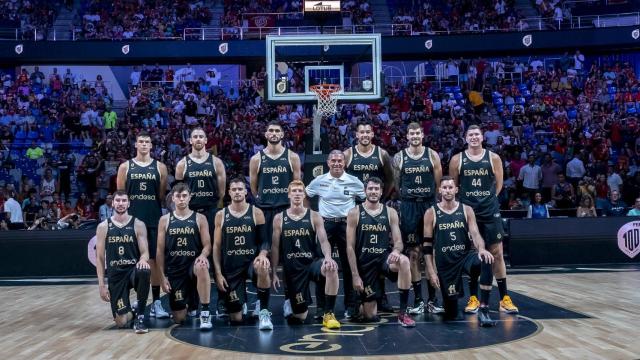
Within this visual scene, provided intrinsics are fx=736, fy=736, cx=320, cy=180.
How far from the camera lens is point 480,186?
8.37m

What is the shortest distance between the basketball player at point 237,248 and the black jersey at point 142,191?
3.65ft

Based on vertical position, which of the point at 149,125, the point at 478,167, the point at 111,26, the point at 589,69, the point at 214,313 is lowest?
the point at 214,313

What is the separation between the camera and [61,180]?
58.2ft

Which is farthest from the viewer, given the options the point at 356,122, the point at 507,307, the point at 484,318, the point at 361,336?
the point at 356,122

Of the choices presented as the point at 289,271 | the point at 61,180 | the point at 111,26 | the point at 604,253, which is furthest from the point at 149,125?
the point at 289,271

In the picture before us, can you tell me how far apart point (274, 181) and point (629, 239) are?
27.5 feet

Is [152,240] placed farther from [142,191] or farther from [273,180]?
[273,180]

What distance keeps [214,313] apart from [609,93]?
17286mm

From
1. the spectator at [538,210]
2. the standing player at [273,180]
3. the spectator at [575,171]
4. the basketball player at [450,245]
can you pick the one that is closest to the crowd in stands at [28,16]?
the spectator at [575,171]

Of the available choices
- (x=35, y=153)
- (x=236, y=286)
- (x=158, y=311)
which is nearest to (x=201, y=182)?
(x=236, y=286)

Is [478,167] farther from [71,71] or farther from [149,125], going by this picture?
[71,71]

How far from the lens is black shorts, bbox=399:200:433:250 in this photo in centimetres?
840

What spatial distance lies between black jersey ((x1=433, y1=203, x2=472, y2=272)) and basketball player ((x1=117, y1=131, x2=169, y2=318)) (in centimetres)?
319

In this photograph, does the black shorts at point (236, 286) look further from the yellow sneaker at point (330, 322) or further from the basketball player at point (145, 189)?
the basketball player at point (145, 189)
